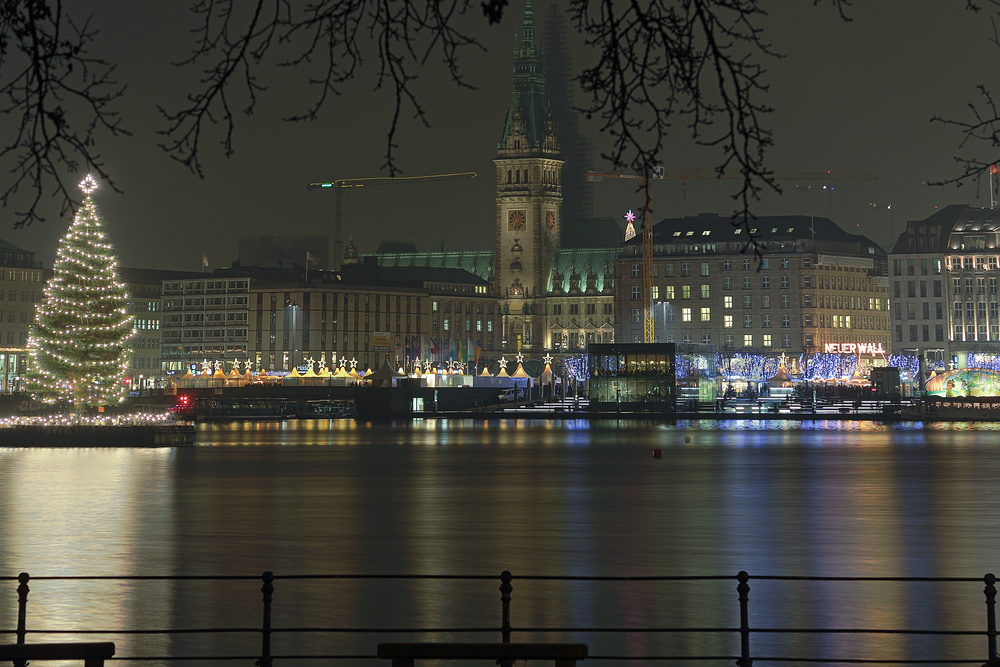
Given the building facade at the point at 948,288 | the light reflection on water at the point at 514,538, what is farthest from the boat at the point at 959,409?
the building facade at the point at 948,288

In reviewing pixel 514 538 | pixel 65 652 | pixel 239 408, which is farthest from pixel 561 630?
pixel 239 408

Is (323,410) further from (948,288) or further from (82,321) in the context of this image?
(948,288)

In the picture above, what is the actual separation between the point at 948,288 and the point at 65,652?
189 meters

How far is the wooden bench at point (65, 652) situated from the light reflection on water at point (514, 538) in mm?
5451

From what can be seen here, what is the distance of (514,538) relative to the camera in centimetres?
3372

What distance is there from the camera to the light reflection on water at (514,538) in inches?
853

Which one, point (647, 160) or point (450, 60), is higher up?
point (450, 60)

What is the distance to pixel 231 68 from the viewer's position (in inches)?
342

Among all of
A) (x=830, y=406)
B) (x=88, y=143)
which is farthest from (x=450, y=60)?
(x=830, y=406)

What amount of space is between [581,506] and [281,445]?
149 feet

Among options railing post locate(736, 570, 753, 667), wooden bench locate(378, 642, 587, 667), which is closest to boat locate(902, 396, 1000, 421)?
railing post locate(736, 570, 753, 667)

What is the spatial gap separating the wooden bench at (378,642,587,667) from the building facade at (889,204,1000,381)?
Answer: 18042 cm

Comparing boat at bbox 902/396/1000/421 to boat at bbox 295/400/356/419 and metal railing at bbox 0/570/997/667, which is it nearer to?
boat at bbox 295/400/356/419

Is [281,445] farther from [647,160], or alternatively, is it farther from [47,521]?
[647,160]
